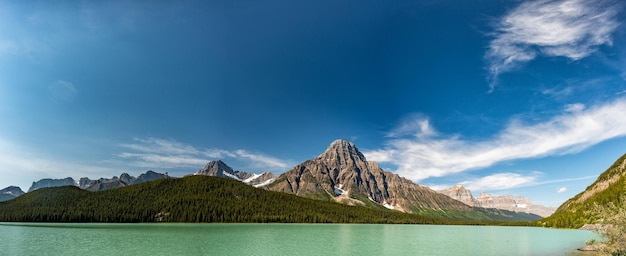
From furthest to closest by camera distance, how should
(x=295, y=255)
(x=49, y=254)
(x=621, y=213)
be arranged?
(x=295, y=255), (x=49, y=254), (x=621, y=213)

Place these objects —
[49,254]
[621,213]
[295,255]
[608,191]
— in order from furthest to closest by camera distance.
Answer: [608,191] → [295,255] → [49,254] → [621,213]

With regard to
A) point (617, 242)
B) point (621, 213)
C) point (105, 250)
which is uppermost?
point (621, 213)

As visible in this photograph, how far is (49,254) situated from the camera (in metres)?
49.3

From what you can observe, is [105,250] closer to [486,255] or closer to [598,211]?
[486,255]

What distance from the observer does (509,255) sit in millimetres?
56375

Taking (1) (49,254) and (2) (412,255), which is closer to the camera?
(1) (49,254)

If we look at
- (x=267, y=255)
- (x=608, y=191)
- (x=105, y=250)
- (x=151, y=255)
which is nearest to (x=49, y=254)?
(x=105, y=250)

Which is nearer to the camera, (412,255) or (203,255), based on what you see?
(203,255)

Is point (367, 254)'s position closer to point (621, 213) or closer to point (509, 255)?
point (509, 255)

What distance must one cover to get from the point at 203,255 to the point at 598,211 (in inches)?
2016

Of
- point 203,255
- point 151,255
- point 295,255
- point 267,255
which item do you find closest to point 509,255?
point 295,255

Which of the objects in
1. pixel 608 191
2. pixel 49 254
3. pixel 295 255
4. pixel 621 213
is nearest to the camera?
pixel 621 213

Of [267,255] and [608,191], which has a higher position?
[608,191]

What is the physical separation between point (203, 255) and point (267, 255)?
10.2 meters
